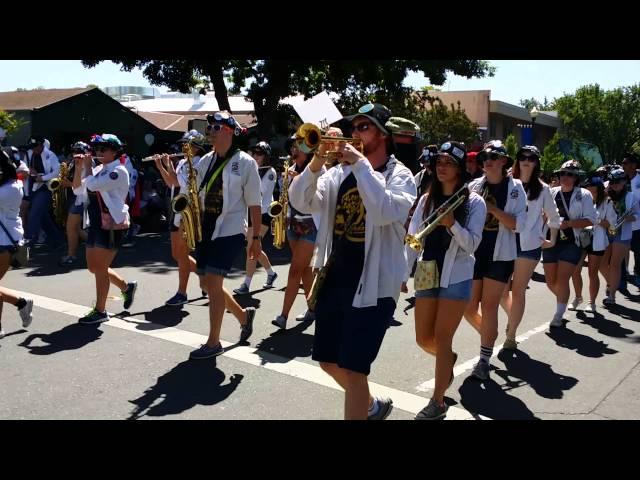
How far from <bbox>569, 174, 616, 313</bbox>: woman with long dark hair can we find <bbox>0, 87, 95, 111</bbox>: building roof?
46.1ft

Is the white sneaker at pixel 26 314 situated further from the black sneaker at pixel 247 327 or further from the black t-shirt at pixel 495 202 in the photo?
the black t-shirt at pixel 495 202

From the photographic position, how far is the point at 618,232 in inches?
365

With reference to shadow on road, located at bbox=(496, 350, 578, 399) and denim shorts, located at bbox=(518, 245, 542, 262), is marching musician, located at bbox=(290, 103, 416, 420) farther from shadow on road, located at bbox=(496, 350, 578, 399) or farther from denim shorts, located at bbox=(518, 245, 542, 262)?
denim shorts, located at bbox=(518, 245, 542, 262)

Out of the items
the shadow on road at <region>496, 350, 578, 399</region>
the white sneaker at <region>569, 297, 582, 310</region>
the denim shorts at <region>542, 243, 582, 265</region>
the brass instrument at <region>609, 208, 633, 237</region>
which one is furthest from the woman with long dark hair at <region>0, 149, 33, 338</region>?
the brass instrument at <region>609, 208, 633, 237</region>

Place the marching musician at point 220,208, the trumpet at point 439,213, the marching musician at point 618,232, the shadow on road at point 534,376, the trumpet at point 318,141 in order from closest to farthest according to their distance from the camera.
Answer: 1. the trumpet at point 318,141
2. the trumpet at point 439,213
3. the shadow on road at point 534,376
4. the marching musician at point 220,208
5. the marching musician at point 618,232

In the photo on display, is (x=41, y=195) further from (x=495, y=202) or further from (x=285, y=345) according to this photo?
(x=495, y=202)

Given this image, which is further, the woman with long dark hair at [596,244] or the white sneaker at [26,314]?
the woman with long dark hair at [596,244]

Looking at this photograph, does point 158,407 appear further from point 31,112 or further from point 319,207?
point 31,112

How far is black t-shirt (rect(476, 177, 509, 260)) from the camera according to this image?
561 cm

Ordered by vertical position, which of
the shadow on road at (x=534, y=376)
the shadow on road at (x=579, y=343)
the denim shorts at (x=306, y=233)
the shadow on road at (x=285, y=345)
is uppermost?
the denim shorts at (x=306, y=233)

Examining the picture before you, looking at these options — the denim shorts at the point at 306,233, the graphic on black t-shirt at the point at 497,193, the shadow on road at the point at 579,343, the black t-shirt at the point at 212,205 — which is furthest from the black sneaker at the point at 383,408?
the shadow on road at the point at 579,343

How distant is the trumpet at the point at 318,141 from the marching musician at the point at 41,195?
9.71m

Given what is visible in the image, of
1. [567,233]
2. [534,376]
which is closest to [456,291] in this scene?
[534,376]

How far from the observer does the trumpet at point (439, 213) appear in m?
4.46
